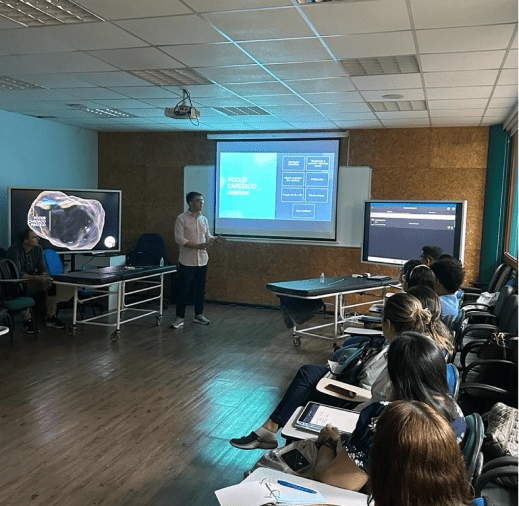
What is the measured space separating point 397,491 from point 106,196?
23.6ft

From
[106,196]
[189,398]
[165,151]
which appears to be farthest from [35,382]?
[165,151]

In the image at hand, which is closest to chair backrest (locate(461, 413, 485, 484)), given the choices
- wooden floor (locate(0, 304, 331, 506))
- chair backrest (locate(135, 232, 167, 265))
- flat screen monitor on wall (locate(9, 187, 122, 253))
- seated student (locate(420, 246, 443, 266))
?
wooden floor (locate(0, 304, 331, 506))

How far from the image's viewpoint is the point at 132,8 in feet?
10.2

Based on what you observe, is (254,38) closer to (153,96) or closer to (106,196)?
(153,96)

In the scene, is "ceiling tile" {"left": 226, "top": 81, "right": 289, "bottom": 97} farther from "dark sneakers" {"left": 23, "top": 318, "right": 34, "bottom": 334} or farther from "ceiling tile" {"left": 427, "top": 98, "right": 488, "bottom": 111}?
"dark sneakers" {"left": 23, "top": 318, "right": 34, "bottom": 334}

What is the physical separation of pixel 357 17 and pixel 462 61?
1.20 metres

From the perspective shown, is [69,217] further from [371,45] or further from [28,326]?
[371,45]

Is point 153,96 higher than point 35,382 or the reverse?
higher

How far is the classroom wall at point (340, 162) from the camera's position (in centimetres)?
689

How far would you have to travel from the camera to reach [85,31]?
353cm

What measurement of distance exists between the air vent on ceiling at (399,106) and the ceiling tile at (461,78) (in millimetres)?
819

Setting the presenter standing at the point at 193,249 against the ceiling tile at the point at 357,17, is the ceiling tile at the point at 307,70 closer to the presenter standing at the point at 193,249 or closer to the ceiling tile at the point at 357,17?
the ceiling tile at the point at 357,17

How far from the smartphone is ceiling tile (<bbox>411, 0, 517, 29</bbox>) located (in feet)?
7.79

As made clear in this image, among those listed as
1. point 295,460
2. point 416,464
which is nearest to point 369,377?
point 295,460
